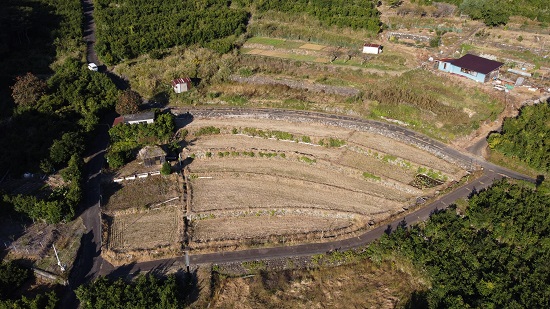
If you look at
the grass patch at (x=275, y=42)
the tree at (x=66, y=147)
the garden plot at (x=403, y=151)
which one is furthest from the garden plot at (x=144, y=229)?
the grass patch at (x=275, y=42)

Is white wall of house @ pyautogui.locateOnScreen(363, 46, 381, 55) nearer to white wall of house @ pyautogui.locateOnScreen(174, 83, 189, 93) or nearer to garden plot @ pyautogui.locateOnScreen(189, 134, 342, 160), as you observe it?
garden plot @ pyautogui.locateOnScreen(189, 134, 342, 160)

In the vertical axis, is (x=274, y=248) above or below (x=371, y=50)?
below

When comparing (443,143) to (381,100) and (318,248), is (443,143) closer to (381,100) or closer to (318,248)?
(381,100)

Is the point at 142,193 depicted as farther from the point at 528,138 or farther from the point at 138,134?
the point at 528,138

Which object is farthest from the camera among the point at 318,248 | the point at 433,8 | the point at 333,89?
the point at 433,8

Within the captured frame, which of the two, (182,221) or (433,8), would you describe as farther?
(433,8)

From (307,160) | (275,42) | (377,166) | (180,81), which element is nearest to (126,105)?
(180,81)

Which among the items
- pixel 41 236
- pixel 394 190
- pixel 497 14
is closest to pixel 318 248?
pixel 394 190
